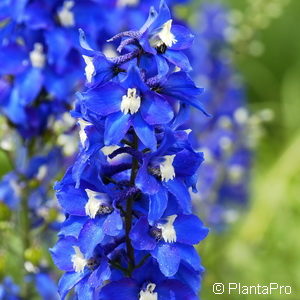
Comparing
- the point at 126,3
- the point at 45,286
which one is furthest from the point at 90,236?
the point at 126,3

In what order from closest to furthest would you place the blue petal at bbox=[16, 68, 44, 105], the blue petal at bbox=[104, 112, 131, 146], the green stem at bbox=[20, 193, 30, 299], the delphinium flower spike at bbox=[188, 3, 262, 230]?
1. the blue petal at bbox=[104, 112, 131, 146]
2. the blue petal at bbox=[16, 68, 44, 105]
3. the green stem at bbox=[20, 193, 30, 299]
4. the delphinium flower spike at bbox=[188, 3, 262, 230]

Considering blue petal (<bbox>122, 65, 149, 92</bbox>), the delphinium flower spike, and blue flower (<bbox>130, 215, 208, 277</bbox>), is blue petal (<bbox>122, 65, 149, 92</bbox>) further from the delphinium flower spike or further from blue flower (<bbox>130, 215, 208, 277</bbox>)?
the delphinium flower spike

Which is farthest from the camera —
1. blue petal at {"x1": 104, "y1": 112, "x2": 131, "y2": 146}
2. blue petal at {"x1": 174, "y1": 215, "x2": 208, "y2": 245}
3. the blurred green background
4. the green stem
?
the blurred green background

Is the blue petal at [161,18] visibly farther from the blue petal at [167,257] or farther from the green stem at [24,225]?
the green stem at [24,225]

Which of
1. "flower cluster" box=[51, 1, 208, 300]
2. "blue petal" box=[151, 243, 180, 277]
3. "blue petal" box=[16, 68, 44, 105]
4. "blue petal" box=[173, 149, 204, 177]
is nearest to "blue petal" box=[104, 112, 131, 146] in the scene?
"flower cluster" box=[51, 1, 208, 300]

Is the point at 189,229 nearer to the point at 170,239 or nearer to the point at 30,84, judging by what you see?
the point at 170,239

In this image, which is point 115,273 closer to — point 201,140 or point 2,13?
point 2,13
